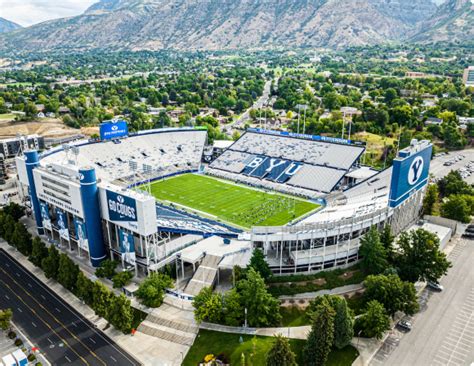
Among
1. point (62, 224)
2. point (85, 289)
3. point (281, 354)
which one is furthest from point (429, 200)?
point (62, 224)

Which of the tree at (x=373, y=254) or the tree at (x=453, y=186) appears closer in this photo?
the tree at (x=373, y=254)

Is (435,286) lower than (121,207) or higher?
lower

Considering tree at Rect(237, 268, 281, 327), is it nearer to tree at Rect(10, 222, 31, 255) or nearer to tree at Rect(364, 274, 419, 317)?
tree at Rect(364, 274, 419, 317)

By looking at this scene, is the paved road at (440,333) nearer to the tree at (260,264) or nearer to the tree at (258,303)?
the tree at (258,303)

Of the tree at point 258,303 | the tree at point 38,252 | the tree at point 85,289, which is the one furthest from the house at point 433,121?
the tree at point 38,252

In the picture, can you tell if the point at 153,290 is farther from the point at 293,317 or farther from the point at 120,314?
the point at 293,317

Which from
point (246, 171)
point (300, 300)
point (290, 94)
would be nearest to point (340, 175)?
point (246, 171)

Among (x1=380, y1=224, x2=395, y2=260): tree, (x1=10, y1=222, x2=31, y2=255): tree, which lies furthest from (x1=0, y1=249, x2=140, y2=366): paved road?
(x1=380, y1=224, x2=395, y2=260): tree
